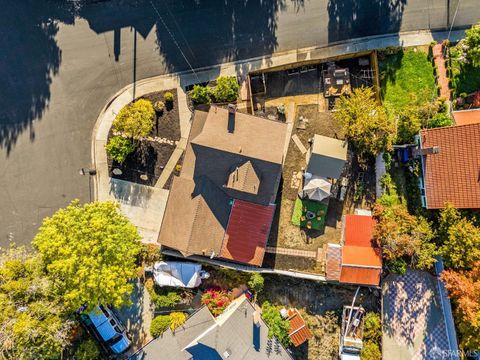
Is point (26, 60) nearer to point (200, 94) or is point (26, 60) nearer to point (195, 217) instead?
point (200, 94)

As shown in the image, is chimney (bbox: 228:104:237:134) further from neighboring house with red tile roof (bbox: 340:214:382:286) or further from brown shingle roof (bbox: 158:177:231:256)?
neighboring house with red tile roof (bbox: 340:214:382:286)

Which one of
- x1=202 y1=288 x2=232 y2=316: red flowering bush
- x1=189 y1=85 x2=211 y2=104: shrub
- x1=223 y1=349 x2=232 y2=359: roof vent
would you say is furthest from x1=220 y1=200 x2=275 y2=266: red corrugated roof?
x1=189 y1=85 x2=211 y2=104: shrub

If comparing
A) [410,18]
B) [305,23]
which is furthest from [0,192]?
[410,18]

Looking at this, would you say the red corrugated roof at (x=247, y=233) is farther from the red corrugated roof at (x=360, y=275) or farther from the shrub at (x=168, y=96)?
the shrub at (x=168, y=96)

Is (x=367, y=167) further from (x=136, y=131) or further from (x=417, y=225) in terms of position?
(x=136, y=131)

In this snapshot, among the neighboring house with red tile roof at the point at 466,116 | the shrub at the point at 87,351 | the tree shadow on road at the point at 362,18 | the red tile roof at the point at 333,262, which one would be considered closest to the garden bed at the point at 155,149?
the shrub at the point at 87,351
